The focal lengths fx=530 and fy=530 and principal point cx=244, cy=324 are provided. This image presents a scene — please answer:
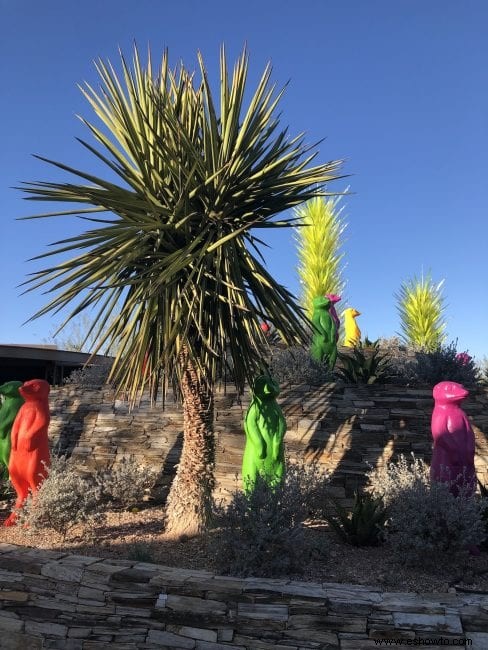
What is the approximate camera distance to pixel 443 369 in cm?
970

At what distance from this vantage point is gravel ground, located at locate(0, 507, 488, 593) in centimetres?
440

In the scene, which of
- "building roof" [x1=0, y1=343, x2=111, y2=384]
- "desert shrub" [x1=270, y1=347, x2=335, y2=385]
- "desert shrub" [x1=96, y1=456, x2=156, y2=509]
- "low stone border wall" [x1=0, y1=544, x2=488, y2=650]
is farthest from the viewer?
"building roof" [x1=0, y1=343, x2=111, y2=384]

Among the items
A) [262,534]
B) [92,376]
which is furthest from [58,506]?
[92,376]

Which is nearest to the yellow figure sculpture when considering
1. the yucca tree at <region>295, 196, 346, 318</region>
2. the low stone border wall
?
the yucca tree at <region>295, 196, 346, 318</region>

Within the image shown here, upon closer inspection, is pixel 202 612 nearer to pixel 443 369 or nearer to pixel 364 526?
pixel 364 526

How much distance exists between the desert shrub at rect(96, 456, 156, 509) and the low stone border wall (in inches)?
101

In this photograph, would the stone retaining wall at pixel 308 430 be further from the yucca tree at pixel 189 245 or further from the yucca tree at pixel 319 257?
the yucca tree at pixel 319 257

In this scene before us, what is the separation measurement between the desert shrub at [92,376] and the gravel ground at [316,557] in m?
5.08

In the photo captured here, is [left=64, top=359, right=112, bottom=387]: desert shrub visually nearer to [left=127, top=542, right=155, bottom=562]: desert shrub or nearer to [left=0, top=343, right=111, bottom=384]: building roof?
[left=0, top=343, right=111, bottom=384]: building roof

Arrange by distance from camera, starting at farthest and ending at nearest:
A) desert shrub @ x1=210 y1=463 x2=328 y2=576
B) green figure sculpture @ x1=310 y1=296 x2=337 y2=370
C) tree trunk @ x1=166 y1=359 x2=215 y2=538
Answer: green figure sculpture @ x1=310 y1=296 x2=337 y2=370
tree trunk @ x1=166 y1=359 x2=215 y2=538
desert shrub @ x1=210 y1=463 x2=328 y2=576

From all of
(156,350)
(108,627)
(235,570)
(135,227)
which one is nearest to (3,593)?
(108,627)

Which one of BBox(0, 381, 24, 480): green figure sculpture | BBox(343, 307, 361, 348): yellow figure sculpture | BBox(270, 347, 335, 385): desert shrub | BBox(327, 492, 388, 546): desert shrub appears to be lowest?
BBox(327, 492, 388, 546): desert shrub

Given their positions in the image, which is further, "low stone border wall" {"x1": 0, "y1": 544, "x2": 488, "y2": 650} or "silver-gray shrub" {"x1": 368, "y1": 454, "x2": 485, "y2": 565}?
"silver-gray shrub" {"x1": 368, "y1": 454, "x2": 485, "y2": 565}

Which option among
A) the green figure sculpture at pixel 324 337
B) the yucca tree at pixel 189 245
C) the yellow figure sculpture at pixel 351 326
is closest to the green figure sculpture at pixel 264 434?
the yucca tree at pixel 189 245
